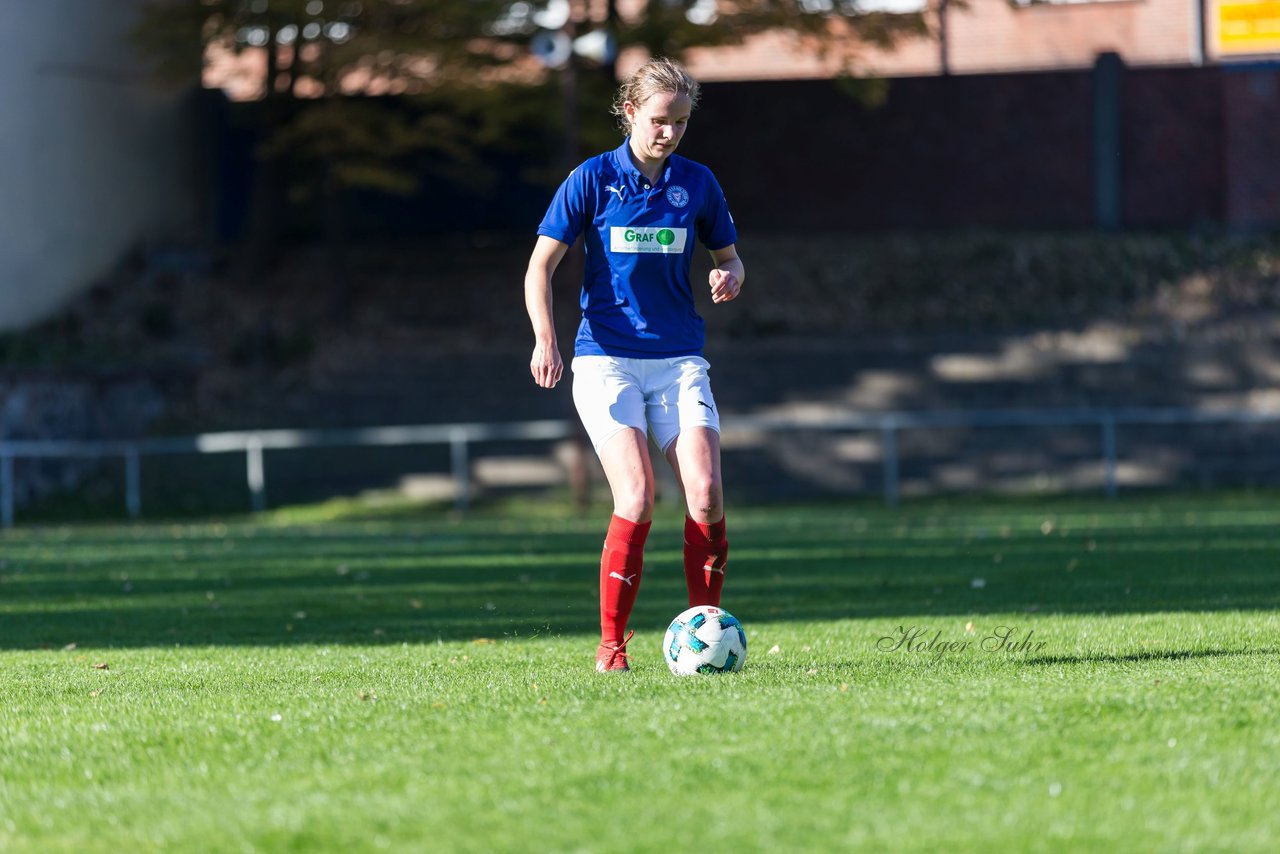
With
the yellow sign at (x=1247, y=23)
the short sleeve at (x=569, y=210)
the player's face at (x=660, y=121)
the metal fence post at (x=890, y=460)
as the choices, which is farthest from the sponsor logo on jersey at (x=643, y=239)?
the metal fence post at (x=890, y=460)

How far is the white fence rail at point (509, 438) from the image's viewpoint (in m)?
22.7

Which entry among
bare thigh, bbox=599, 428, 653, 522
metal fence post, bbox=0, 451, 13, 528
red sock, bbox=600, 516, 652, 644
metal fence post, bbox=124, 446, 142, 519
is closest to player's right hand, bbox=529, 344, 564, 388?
bare thigh, bbox=599, 428, 653, 522

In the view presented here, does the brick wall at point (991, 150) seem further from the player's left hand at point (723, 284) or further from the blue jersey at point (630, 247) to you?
the blue jersey at point (630, 247)

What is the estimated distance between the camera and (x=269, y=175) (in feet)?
99.1

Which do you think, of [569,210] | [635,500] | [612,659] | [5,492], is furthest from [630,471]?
[5,492]

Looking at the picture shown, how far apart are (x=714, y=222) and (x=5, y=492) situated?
17638 mm

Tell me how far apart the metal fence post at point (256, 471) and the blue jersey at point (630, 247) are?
1635cm

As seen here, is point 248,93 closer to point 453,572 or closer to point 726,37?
point 726,37

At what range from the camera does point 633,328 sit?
704cm

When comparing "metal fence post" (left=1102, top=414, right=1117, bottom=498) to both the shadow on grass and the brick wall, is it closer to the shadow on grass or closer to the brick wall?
the shadow on grass

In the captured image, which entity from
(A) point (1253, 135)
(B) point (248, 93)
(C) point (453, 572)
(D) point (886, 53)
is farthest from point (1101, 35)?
(C) point (453, 572)

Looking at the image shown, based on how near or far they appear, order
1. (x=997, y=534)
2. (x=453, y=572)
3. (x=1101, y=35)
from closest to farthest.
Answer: (x=453, y=572), (x=997, y=534), (x=1101, y=35)

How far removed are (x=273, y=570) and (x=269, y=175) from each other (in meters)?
17.5
